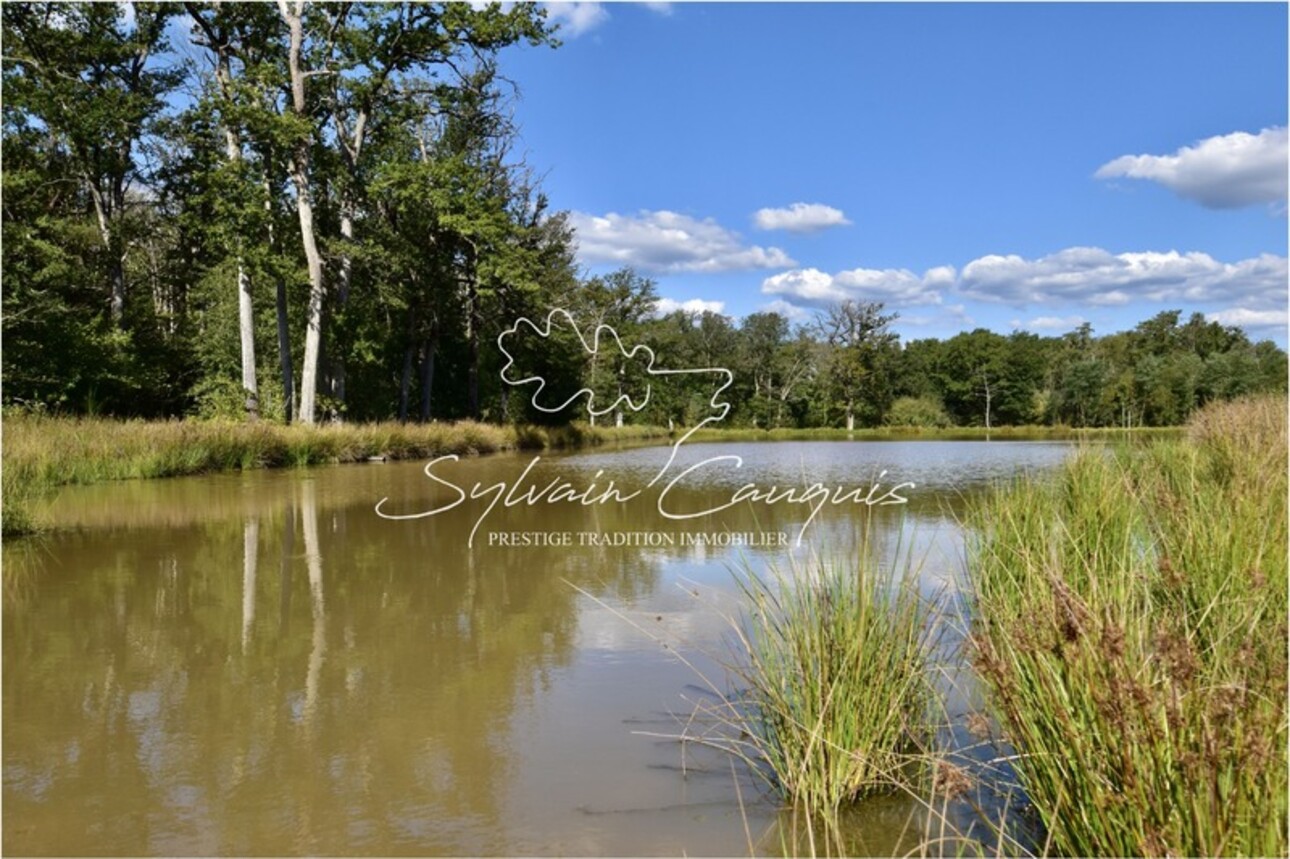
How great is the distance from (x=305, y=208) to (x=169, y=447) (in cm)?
756

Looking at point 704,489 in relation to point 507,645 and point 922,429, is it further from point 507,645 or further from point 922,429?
point 922,429

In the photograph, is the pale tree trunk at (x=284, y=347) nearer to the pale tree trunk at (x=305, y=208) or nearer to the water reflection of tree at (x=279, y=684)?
the pale tree trunk at (x=305, y=208)

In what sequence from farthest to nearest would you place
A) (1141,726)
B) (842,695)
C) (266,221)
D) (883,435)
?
(883,435) < (266,221) < (842,695) < (1141,726)

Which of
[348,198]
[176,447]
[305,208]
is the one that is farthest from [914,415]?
[176,447]

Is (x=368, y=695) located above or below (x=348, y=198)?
below

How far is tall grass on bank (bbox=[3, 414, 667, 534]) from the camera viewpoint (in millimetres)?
10180

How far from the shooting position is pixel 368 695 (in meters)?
3.92

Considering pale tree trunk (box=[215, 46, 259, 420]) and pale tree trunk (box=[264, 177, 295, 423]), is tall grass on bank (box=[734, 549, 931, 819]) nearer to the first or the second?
pale tree trunk (box=[215, 46, 259, 420])

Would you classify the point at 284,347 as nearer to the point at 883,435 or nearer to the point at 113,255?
the point at 113,255

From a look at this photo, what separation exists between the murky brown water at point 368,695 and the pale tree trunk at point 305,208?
38.0 ft

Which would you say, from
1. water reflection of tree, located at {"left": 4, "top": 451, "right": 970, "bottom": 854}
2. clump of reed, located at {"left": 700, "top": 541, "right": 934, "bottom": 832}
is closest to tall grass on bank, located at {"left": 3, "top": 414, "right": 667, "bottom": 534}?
water reflection of tree, located at {"left": 4, "top": 451, "right": 970, "bottom": 854}

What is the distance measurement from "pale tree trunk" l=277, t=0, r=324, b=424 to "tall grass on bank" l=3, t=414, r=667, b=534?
5.16 feet

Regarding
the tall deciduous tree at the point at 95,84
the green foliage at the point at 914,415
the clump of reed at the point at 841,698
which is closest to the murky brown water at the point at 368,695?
the clump of reed at the point at 841,698

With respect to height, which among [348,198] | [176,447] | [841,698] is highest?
[348,198]
